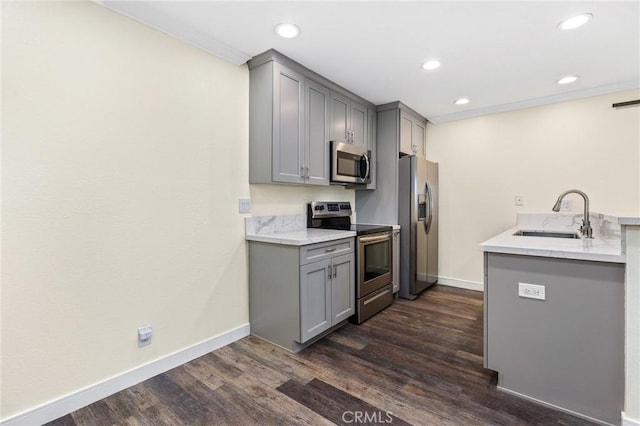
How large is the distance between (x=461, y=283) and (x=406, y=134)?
2.13 m

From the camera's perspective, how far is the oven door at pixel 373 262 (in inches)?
114

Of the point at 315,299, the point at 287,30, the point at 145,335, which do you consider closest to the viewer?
the point at 145,335

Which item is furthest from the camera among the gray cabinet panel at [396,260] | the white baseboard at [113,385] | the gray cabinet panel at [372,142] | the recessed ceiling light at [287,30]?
the gray cabinet panel at [372,142]

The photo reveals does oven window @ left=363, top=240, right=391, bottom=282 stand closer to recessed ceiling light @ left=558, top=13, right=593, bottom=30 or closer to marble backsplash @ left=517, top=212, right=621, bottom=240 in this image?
marble backsplash @ left=517, top=212, right=621, bottom=240

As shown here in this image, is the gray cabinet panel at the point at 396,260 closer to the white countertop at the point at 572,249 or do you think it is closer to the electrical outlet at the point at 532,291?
the white countertop at the point at 572,249

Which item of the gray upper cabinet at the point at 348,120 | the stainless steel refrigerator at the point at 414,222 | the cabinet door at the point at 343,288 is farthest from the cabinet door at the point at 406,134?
the cabinet door at the point at 343,288

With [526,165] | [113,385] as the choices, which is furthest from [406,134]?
[113,385]

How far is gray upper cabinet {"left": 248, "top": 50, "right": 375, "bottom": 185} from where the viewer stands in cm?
247

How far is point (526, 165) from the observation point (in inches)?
143

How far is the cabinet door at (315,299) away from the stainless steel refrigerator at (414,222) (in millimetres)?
1432

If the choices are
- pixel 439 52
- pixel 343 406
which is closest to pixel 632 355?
pixel 343 406

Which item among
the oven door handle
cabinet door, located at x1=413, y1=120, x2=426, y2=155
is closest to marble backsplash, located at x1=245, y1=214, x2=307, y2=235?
the oven door handle

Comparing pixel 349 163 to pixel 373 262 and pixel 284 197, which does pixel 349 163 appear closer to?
pixel 284 197

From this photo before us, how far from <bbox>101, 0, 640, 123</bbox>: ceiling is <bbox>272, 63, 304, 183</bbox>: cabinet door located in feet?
0.68
